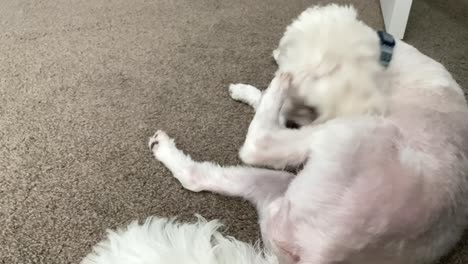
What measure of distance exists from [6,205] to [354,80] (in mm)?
811

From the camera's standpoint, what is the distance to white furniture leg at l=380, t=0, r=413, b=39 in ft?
6.03

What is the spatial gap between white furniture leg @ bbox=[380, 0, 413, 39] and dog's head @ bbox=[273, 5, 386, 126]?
65 centimetres

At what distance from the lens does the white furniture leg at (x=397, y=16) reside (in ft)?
6.03

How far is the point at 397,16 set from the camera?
73.3 inches

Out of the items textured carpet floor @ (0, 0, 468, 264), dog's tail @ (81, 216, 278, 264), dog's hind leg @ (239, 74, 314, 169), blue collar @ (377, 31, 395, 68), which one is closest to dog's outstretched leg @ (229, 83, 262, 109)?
textured carpet floor @ (0, 0, 468, 264)

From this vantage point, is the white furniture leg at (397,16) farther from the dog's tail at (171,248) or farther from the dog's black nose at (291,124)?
the dog's tail at (171,248)

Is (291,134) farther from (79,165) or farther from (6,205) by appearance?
(6,205)

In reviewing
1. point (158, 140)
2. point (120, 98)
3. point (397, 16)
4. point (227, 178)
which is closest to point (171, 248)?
point (227, 178)

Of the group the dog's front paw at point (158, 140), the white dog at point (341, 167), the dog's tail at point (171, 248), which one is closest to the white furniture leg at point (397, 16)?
the white dog at point (341, 167)

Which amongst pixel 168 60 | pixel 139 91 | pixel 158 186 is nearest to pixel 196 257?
pixel 158 186

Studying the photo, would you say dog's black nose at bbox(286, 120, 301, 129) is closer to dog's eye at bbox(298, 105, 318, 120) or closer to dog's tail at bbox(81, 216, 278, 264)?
dog's eye at bbox(298, 105, 318, 120)

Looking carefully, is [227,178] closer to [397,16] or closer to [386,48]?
[386,48]

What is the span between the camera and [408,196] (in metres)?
1.00

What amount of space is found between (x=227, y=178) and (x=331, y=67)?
36cm
